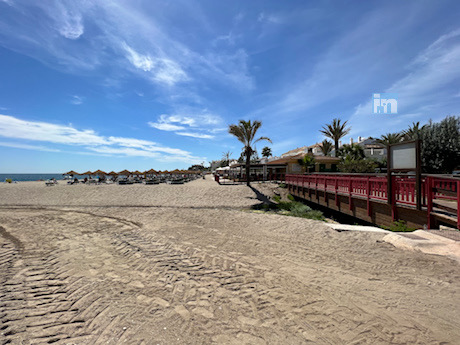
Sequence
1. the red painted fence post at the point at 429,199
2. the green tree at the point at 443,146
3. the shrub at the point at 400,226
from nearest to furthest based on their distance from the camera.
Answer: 1. the red painted fence post at the point at 429,199
2. the shrub at the point at 400,226
3. the green tree at the point at 443,146

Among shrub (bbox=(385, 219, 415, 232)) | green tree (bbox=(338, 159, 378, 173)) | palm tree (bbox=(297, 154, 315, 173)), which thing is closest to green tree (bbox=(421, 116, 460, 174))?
green tree (bbox=(338, 159, 378, 173))

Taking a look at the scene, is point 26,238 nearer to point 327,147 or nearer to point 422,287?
point 422,287

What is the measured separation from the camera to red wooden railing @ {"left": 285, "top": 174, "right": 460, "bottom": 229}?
6.49 meters

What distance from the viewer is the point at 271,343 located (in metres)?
2.77

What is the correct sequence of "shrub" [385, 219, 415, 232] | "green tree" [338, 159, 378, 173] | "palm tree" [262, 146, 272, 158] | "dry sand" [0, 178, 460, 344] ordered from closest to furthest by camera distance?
"dry sand" [0, 178, 460, 344], "shrub" [385, 219, 415, 232], "green tree" [338, 159, 378, 173], "palm tree" [262, 146, 272, 158]

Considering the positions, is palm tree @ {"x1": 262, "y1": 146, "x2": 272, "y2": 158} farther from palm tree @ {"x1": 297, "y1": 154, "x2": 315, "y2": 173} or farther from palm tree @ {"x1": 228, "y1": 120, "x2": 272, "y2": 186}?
palm tree @ {"x1": 228, "y1": 120, "x2": 272, "y2": 186}

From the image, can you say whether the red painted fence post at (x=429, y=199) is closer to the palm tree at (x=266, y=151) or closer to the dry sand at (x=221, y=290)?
the dry sand at (x=221, y=290)

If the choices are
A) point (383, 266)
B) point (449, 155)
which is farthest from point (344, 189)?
point (449, 155)

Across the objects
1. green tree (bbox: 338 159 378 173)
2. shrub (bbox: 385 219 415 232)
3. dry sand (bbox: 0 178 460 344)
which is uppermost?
green tree (bbox: 338 159 378 173)

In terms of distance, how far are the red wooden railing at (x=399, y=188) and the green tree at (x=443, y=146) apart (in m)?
16.4

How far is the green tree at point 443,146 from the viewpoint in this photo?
70.2 feet

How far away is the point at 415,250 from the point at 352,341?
4477mm

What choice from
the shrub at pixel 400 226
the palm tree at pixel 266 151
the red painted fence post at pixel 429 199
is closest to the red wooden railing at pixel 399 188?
the red painted fence post at pixel 429 199

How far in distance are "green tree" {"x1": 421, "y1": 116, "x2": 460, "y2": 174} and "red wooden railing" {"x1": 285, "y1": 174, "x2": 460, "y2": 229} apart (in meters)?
16.4
